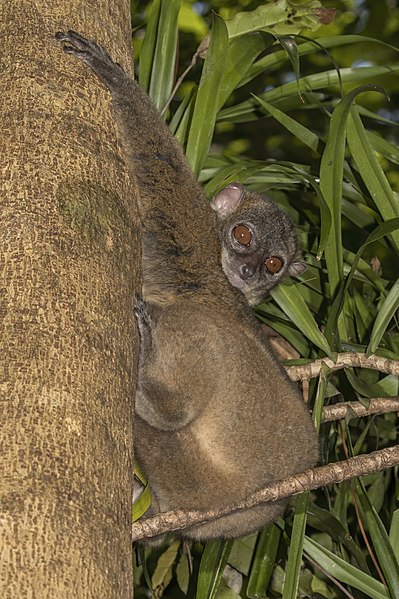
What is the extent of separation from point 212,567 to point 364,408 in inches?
32.9

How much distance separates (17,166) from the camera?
6.30ft

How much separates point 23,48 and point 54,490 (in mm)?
1204

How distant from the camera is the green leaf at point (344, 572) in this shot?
9.95ft

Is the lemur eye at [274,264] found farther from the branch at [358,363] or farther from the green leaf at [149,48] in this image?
the green leaf at [149,48]

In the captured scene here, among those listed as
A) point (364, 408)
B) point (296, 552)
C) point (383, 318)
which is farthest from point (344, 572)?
point (383, 318)

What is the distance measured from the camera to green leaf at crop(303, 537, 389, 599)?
9.95 feet

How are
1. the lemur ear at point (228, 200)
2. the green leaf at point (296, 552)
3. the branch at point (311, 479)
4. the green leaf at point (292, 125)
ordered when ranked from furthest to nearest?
the lemur ear at point (228, 200) → the green leaf at point (292, 125) → the green leaf at point (296, 552) → the branch at point (311, 479)

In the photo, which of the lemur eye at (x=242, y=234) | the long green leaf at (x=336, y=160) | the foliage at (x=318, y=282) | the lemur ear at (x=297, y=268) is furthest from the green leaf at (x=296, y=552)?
the lemur eye at (x=242, y=234)

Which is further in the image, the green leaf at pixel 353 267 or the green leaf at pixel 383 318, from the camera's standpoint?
the green leaf at pixel 383 318

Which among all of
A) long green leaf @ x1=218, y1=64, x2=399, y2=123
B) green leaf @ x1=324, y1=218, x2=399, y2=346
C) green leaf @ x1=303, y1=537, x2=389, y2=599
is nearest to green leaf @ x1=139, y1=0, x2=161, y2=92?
long green leaf @ x1=218, y1=64, x2=399, y2=123

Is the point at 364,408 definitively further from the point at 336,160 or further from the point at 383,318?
the point at 336,160

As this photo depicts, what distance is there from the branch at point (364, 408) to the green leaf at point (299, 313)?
0.79 ft

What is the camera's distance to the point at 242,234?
13.0ft

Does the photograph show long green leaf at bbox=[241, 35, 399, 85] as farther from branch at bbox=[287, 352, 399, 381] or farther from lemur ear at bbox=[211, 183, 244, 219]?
branch at bbox=[287, 352, 399, 381]
